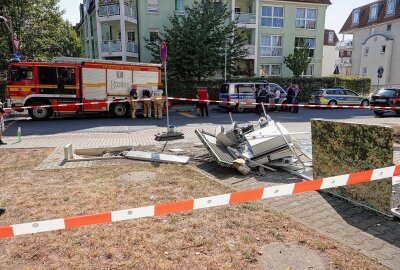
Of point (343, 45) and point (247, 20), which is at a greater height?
point (343, 45)

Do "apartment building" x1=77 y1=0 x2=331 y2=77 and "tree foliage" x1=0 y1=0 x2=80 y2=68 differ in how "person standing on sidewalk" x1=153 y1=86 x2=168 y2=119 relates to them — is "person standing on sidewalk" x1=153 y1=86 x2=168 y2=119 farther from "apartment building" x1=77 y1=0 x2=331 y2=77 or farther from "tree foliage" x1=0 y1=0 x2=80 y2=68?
"tree foliage" x1=0 y1=0 x2=80 y2=68

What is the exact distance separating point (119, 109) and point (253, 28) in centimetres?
1898

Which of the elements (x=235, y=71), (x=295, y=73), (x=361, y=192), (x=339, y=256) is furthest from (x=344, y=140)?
(x=295, y=73)

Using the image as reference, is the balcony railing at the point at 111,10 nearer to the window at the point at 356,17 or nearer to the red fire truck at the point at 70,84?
the red fire truck at the point at 70,84

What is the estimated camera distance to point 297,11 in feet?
106

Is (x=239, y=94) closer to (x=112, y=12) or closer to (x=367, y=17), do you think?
(x=112, y=12)

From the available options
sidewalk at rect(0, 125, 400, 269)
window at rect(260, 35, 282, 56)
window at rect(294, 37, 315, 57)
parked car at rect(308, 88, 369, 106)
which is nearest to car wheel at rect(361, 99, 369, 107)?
parked car at rect(308, 88, 369, 106)

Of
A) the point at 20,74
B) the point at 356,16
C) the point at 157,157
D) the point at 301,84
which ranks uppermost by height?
the point at 356,16

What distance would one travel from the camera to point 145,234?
3910 millimetres

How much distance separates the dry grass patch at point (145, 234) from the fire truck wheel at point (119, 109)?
36.2 ft

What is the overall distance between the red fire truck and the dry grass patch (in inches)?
415

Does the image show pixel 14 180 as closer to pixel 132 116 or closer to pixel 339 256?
pixel 339 256

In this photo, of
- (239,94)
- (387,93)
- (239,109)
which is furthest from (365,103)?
(239,94)

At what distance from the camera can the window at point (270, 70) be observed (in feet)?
106
